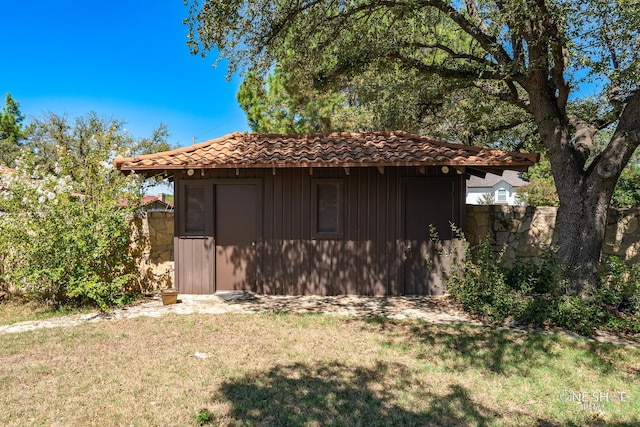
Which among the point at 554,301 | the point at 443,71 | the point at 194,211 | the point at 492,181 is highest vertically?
the point at 492,181

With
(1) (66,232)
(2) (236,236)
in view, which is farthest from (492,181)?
(1) (66,232)

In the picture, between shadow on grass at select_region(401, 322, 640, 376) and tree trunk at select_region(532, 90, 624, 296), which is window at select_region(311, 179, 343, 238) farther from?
tree trunk at select_region(532, 90, 624, 296)

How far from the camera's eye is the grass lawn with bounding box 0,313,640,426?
10.3 feet

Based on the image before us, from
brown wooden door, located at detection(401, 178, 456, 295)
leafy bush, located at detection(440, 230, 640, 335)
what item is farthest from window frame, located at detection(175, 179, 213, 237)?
leafy bush, located at detection(440, 230, 640, 335)

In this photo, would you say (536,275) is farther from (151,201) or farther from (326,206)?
(151,201)

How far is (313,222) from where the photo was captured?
7.57m

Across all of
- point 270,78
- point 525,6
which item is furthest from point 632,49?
point 270,78

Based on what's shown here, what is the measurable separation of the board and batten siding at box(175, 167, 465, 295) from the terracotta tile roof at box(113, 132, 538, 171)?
16.7 inches

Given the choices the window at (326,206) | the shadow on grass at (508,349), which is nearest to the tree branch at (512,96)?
the window at (326,206)

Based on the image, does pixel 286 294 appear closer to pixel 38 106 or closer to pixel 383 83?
pixel 383 83

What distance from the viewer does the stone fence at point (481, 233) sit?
7.81 m

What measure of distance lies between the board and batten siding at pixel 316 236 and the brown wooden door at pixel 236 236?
14 centimetres

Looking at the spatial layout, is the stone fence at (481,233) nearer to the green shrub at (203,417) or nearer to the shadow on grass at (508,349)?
the shadow on grass at (508,349)

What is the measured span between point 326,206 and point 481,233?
3.42 m
